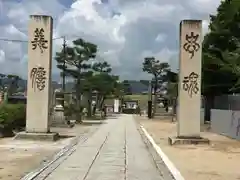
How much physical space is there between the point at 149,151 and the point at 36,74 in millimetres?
7659

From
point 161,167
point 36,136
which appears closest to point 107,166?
point 161,167

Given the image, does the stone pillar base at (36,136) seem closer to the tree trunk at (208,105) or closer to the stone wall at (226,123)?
the stone wall at (226,123)

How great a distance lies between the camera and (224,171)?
1464 cm

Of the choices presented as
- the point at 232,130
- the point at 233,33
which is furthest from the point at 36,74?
the point at 233,33

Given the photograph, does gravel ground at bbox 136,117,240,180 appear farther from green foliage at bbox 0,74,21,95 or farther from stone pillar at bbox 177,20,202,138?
green foliage at bbox 0,74,21,95

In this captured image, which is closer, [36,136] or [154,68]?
[36,136]

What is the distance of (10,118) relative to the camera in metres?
27.3

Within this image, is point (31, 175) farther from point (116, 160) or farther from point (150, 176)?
point (116, 160)

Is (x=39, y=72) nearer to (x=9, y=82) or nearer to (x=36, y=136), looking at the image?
(x=36, y=136)

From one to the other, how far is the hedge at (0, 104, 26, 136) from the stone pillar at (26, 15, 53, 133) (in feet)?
7.29

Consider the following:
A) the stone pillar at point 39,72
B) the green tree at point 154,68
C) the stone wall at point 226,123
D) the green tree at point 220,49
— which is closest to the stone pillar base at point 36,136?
the stone pillar at point 39,72

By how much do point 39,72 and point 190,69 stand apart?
24.2ft

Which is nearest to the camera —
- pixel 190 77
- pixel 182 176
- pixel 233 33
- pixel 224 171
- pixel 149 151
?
pixel 182 176

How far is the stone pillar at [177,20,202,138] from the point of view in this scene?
945 inches
